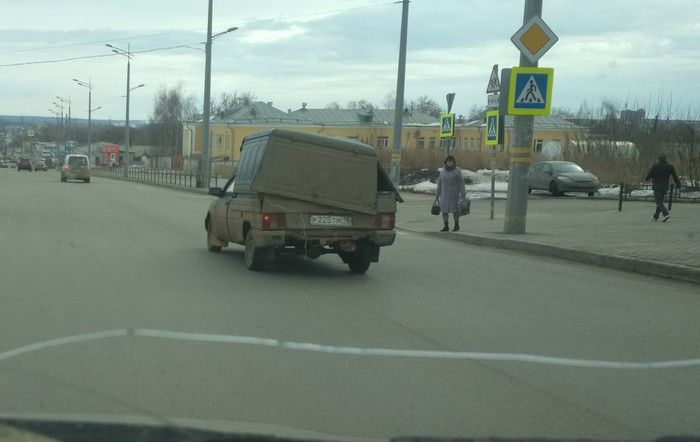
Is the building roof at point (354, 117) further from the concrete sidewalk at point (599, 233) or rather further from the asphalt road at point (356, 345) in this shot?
the asphalt road at point (356, 345)

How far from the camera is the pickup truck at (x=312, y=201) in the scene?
10523mm

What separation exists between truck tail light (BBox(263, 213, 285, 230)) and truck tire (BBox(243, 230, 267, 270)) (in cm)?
43

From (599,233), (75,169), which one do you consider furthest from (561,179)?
(75,169)

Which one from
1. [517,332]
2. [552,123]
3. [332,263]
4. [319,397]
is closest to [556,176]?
[332,263]

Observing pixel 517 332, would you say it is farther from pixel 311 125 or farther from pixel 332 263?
pixel 311 125

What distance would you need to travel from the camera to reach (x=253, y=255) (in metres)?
10.9

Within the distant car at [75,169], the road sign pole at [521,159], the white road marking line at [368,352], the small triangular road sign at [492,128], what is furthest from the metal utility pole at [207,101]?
the white road marking line at [368,352]

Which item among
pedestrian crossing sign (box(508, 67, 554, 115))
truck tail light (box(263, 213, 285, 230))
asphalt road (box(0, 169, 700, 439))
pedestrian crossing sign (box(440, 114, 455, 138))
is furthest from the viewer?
pedestrian crossing sign (box(440, 114, 455, 138))

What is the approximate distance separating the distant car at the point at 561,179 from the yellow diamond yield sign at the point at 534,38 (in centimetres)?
1582

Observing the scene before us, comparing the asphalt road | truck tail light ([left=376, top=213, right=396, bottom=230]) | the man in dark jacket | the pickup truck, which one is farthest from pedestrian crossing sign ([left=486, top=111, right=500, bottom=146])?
truck tail light ([left=376, top=213, right=396, bottom=230])

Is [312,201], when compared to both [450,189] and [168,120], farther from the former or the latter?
[168,120]

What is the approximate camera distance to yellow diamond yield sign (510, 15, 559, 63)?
1564 centimetres

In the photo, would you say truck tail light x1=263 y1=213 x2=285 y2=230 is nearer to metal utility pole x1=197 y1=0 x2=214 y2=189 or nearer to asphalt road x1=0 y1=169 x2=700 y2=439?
asphalt road x1=0 y1=169 x2=700 y2=439

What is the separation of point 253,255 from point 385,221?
1.92 meters
